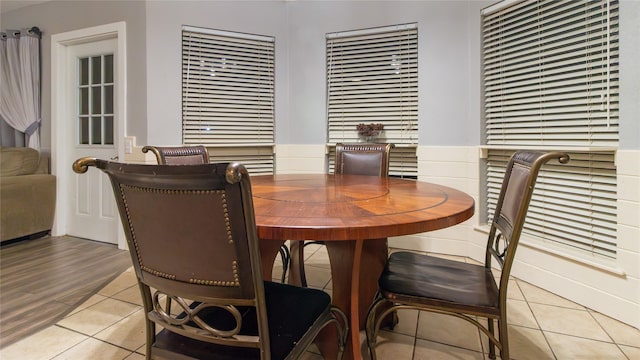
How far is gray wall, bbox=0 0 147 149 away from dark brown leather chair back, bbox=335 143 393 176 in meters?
1.90

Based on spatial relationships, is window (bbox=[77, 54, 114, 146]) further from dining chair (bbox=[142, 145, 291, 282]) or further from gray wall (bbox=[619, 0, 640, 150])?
gray wall (bbox=[619, 0, 640, 150])

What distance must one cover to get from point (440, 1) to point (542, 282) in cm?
252

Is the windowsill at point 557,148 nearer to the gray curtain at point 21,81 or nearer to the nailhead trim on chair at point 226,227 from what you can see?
the nailhead trim on chair at point 226,227

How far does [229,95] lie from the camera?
139 inches

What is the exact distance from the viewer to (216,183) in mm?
705

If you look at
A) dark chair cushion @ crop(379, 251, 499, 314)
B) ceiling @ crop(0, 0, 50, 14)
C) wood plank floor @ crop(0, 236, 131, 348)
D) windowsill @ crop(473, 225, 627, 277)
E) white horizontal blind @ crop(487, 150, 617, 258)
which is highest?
ceiling @ crop(0, 0, 50, 14)

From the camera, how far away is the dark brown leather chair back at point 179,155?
7.28 ft

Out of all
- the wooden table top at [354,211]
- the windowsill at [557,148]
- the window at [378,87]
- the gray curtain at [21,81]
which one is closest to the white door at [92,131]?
the gray curtain at [21,81]

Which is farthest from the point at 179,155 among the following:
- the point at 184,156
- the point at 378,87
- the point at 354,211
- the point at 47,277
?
the point at 378,87

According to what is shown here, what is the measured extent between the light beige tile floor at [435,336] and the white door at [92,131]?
5.36 feet

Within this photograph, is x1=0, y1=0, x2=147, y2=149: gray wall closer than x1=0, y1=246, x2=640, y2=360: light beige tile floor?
No

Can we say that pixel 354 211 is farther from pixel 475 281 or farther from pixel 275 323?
pixel 475 281

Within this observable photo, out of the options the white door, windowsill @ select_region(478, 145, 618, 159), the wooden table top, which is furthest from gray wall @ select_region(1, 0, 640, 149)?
the wooden table top

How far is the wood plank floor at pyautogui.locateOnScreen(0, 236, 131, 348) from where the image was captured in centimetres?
199
